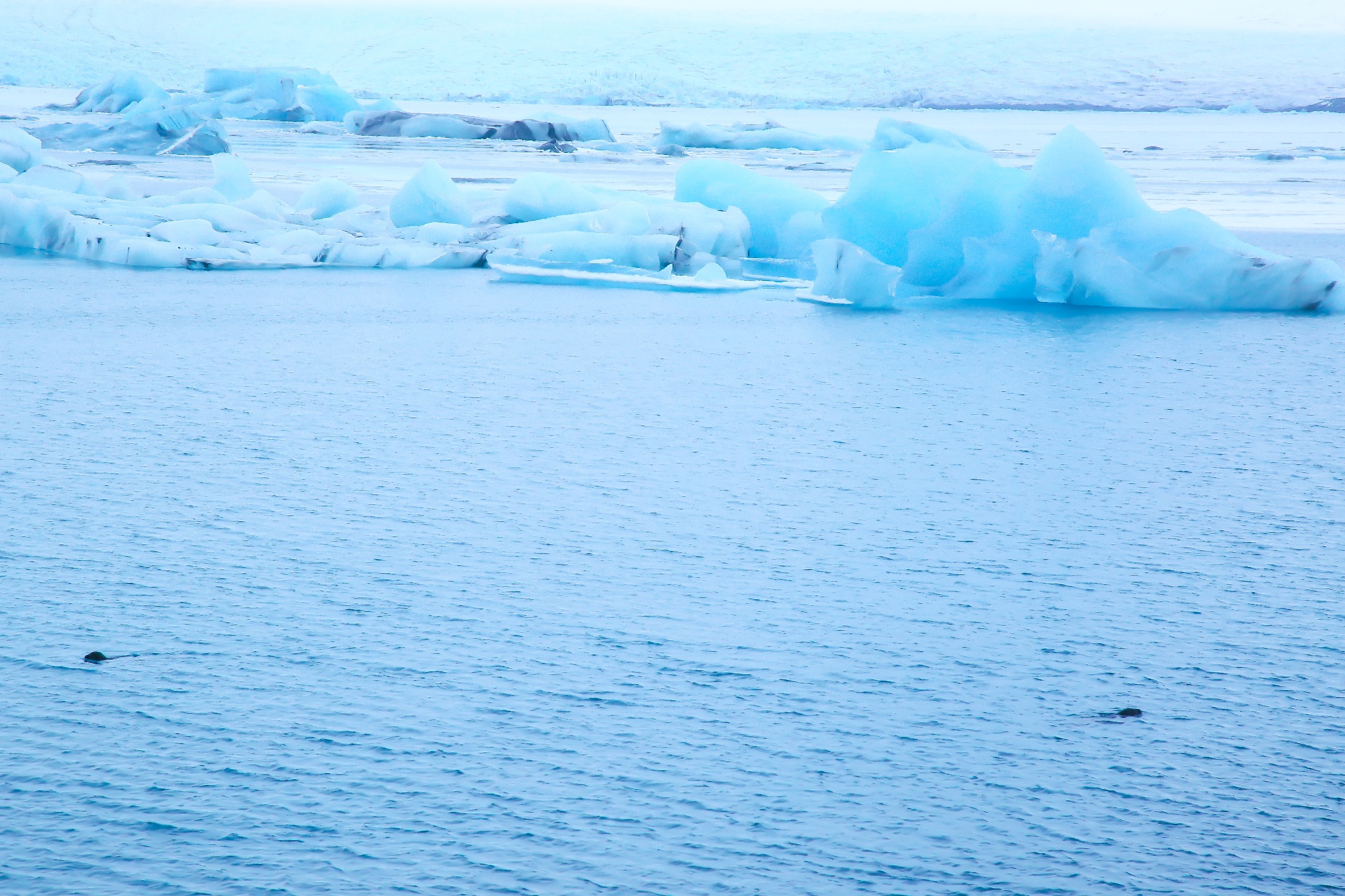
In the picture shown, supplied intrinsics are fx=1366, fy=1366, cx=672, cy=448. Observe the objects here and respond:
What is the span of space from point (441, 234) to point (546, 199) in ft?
2.14

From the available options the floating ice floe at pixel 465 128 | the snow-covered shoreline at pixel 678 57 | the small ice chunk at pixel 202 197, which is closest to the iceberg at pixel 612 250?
the small ice chunk at pixel 202 197

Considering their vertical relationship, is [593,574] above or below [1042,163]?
below

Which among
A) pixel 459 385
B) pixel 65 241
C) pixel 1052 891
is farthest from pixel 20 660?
pixel 65 241

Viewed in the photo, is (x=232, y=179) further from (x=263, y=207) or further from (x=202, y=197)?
(x=263, y=207)

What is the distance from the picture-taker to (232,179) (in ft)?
26.3

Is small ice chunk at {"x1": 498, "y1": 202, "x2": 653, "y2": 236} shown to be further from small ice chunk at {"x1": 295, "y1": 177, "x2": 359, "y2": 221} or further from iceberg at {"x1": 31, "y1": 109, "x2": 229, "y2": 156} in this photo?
iceberg at {"x1": 31, "y1": 109, "x2": 229, "y2": 156}

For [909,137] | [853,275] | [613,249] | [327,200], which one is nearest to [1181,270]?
[853,275]

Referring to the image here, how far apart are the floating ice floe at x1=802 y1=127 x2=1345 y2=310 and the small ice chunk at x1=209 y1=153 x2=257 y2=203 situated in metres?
3.93

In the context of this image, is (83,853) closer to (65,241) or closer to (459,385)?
(459,385)

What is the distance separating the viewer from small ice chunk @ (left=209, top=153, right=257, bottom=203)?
7.94m

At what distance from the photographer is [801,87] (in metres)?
44.1

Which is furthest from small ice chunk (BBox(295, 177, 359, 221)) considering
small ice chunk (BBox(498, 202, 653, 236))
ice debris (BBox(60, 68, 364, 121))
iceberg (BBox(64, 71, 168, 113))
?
ice debris (BBox(60, 68, 364, 121))

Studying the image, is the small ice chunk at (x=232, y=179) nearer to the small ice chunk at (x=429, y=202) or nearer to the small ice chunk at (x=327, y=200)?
the small ice chunk at (x=327, y=200)

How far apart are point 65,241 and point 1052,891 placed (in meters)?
6.55
